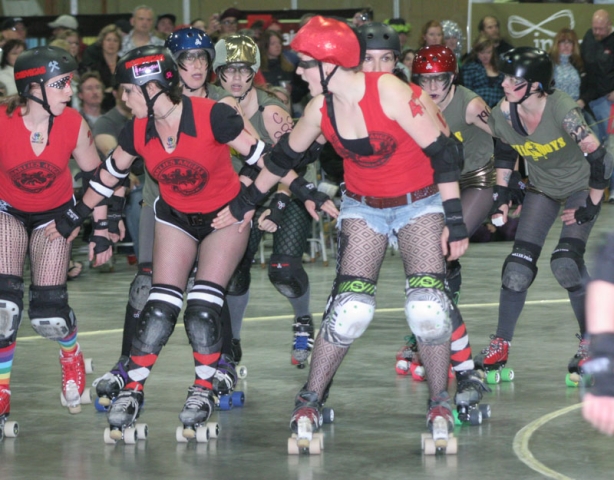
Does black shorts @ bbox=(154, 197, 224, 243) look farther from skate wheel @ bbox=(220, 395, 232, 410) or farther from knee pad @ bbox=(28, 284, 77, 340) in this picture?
skate wheel @ bbox=(220, 395, 232, 410)

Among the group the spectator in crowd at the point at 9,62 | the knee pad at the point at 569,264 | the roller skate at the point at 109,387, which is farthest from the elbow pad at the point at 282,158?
the spectator in crowd at the point at 9,62

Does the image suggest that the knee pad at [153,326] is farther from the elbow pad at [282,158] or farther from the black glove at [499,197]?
the black glove at [499,197]

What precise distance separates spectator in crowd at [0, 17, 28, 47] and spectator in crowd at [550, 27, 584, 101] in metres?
5.59

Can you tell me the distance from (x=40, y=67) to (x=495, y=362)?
266 cm

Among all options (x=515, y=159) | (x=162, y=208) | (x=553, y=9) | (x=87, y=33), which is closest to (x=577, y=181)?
(x=515, y=159)

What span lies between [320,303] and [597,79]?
19.0 ft

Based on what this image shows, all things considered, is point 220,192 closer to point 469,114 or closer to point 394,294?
point 469,114

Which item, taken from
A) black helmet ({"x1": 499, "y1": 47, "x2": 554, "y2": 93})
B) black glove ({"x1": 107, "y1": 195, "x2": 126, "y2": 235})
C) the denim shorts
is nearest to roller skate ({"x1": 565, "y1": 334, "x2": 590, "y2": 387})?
black helmet ({"x1": 499, "y1": 47, "x2": 554, "y2": 93})

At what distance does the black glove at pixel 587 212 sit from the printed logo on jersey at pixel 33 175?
8.31 feet

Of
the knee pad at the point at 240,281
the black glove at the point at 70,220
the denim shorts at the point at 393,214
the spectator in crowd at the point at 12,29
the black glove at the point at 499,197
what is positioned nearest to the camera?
the denim shorts at the point at 393,214

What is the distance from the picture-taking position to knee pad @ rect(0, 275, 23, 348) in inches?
191

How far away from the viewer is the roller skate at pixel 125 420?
4.62 m

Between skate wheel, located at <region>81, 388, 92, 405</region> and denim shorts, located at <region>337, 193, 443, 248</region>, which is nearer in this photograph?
denim shorts, located at <region>337, 193, 443, 248</region>

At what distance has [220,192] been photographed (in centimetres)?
490
